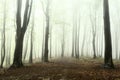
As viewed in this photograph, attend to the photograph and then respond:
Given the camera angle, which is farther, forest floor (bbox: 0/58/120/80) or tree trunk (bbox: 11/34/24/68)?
tree trunk (bbox: 11/34/24/68)

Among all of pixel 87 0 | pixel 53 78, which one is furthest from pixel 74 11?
pixel 53 78

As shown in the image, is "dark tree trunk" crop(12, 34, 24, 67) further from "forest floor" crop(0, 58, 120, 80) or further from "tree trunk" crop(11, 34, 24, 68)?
"forest floor" crop(0, 58, 120, 80)

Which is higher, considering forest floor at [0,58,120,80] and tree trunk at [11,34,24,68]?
tree trunk at [11,34,24,68]

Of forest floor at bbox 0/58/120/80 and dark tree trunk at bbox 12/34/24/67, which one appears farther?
dark tree trunk at bbox 12/34/24/67

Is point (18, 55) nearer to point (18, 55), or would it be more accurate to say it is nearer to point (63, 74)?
point (18, 55)

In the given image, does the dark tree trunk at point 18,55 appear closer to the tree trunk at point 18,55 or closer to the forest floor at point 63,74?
the tree trunk at point 18,55

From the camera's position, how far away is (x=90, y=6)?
4138cm

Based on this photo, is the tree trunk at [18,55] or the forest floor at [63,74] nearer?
the forest floor at [63,74]

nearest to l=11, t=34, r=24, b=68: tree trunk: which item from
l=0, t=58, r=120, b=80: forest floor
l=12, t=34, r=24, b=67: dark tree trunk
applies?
l=12, t=34, r=24, b=67: dark tree trunk

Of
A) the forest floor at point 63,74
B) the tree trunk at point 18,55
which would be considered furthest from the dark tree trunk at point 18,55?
the forest floor at point 63,74

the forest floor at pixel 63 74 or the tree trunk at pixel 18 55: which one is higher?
the tree trunk at pixel 18 55

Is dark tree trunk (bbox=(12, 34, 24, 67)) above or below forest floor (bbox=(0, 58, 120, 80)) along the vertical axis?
above

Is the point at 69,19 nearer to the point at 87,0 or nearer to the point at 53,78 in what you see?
the point at 87,0

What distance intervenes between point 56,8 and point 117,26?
18560 millimetres
